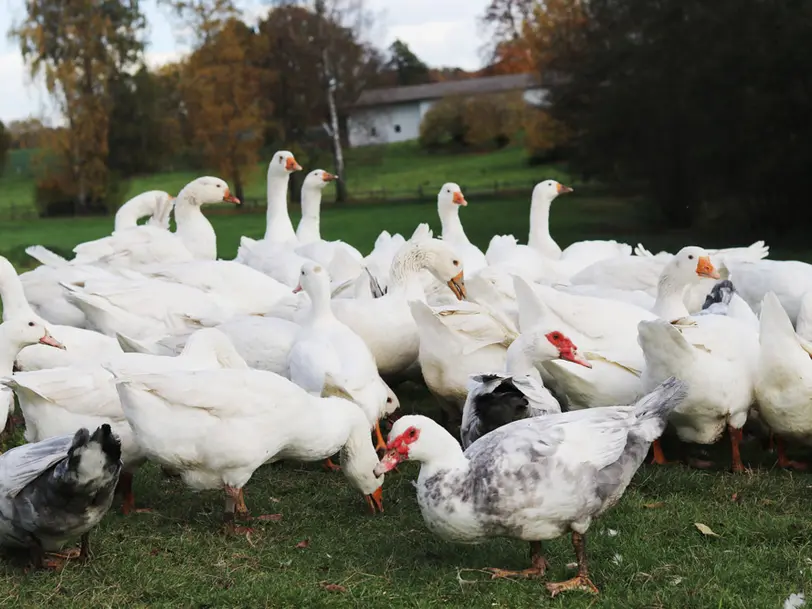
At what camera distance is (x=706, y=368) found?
18.4ft

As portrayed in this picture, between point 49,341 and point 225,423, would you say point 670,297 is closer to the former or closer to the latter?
point 225,423

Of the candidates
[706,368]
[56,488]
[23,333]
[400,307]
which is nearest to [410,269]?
[400,307]

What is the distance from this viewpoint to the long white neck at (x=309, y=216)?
11.6m

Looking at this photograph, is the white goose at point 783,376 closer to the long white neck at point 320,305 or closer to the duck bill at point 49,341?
the long white neck at point 320,305

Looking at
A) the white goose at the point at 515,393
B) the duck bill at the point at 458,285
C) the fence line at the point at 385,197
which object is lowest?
the fence line at the point at 385,197

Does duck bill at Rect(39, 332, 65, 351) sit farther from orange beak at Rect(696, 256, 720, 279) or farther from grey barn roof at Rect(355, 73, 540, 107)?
grey barn roof at Rect(355, 73, 540, 107)

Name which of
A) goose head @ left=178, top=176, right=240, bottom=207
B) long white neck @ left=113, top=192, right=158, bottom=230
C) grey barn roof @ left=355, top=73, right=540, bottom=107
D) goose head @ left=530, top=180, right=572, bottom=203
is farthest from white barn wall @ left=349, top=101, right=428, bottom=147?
goose head @ left=178, top=176, right=240, bottom=207

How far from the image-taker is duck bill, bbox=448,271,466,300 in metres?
7.66

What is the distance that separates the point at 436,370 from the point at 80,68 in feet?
103

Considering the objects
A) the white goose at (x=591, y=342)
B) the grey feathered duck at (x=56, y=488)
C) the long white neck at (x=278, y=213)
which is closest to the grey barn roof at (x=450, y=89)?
the long white neck at (x=278, y=213)

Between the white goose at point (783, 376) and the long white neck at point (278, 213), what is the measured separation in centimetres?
676

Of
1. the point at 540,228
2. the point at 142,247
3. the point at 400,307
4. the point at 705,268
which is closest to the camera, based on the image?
the point at 705,268

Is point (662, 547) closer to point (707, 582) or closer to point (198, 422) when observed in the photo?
point (707, 582)

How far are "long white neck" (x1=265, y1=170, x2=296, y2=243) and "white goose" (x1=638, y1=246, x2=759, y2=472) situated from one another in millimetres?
6422
